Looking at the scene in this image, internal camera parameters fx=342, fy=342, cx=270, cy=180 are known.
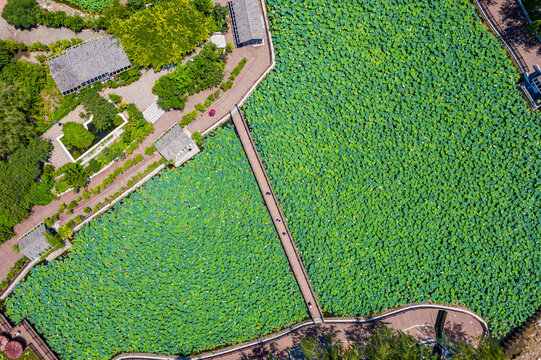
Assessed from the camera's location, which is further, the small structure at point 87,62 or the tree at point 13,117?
the small structure at point 87,62

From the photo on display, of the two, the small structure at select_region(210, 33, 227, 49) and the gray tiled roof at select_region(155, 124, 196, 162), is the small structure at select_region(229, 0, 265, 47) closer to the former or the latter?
the small structure at select_region(210, 33, 227, 49)

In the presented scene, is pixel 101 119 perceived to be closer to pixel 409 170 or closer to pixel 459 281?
pixel 409 170

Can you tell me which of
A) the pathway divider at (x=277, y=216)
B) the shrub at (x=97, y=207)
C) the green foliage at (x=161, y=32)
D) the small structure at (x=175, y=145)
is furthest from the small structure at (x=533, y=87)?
the shrub at (x=97, y=207)

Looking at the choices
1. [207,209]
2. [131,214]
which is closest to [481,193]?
[207,209]

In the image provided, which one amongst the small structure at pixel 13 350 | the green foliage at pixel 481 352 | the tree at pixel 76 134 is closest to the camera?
the green foliage at pixel 481 352

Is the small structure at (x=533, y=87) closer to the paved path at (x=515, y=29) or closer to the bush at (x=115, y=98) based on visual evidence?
the paved path at (x=515, y=29)

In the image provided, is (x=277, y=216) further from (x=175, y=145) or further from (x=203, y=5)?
(x=203, y=5)

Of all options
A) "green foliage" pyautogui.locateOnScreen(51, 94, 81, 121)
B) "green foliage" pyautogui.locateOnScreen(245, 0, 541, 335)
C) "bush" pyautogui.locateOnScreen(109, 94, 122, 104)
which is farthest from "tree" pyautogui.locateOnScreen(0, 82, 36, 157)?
"green foliage" pyautogui.locateOnScreen(245, 0, 541, 335)
